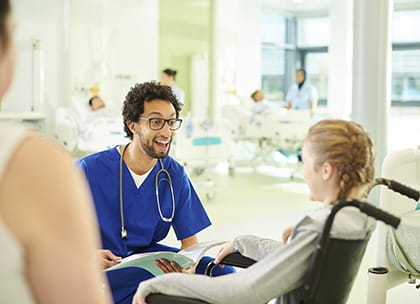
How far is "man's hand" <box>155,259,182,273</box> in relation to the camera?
1754mm

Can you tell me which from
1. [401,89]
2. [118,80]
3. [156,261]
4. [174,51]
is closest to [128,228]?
[156,261]

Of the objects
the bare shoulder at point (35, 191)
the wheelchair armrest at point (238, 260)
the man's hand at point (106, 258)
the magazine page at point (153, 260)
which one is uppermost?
the bare shoulder at point (35, 191)

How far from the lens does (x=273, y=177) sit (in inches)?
311

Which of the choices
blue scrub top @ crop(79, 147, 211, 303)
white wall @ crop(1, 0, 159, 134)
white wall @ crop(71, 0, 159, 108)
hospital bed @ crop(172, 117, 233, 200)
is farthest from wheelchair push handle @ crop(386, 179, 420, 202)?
white wall @ crop(71, 0, 159, 108)

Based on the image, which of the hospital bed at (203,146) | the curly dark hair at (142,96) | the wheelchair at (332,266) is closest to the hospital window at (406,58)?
the hospital bed at (203,146)

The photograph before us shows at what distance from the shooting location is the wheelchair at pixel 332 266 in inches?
45.7

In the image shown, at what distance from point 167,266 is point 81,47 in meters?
6.52

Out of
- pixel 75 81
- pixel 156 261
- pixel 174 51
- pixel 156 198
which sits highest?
pixel 174 51

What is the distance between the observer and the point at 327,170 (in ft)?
4.16

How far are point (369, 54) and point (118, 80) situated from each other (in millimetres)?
4488

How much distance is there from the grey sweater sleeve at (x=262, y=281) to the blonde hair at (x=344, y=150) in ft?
0.51

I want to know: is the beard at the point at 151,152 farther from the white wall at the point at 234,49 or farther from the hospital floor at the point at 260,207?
the white wall at the point at 234,49

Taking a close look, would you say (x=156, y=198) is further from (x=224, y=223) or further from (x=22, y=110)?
(x=22, y=110)

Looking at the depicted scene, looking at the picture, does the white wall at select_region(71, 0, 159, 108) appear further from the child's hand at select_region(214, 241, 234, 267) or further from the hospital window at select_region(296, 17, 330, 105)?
the child's hand at select_region(214, 241, 234, 267)
